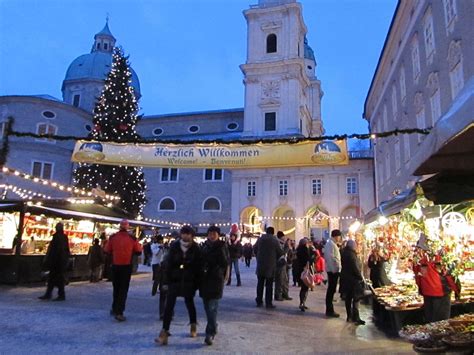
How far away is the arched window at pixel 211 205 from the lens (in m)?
49.9

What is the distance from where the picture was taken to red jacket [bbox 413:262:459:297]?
6.08 meters

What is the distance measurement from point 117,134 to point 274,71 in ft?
84.9

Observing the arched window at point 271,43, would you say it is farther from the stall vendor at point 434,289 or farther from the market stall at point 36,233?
the stall vendor at point 434,289

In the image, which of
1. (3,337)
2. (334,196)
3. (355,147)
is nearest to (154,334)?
(3,337)

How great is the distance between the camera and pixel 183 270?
6098 mm

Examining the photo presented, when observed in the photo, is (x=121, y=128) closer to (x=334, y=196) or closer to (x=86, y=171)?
(x=86, y=171)

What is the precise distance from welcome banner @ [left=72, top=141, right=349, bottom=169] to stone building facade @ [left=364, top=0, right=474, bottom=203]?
7.05 ft

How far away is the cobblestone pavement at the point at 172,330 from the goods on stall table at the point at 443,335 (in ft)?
2.92

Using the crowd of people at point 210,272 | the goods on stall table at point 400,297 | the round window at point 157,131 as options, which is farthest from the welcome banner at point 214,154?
the round window at point 157,131

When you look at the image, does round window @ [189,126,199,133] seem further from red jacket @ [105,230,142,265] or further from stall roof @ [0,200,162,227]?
red jacket @ [105,230,142,265]

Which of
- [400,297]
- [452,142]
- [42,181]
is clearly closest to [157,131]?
[42,181]

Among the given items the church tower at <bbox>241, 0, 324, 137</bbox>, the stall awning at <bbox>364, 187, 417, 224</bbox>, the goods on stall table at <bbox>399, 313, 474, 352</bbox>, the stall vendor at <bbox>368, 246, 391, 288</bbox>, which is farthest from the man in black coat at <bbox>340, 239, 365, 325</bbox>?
the church tower at <bbox>241, 0, 324, 137</bbox>

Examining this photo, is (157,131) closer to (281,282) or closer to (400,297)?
(281,282)

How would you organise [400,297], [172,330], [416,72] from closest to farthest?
[172,330]
[400,297]
[416,72]
